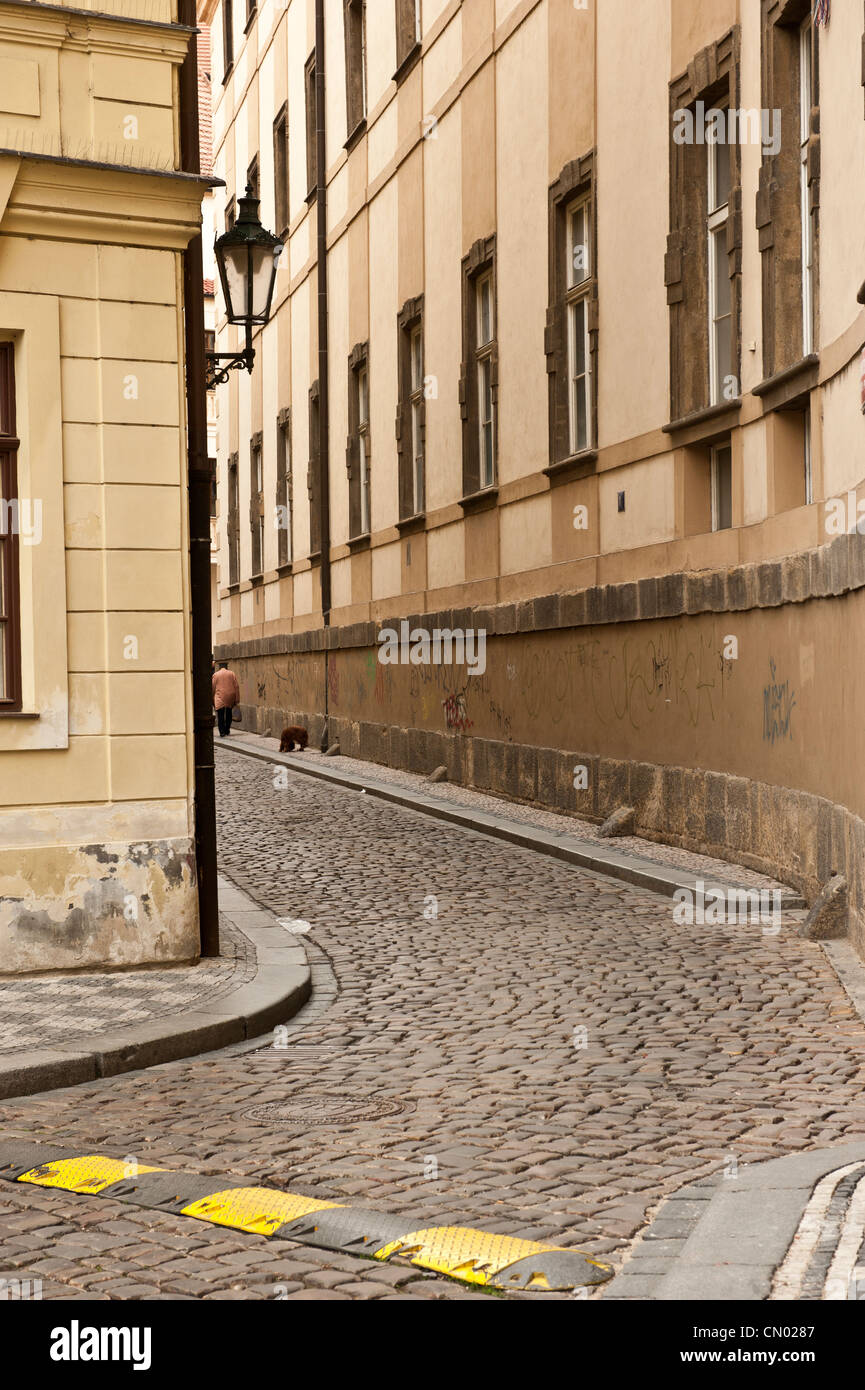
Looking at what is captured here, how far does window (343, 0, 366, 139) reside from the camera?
23.4 m

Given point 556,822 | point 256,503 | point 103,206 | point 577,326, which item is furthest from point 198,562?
point 256,503

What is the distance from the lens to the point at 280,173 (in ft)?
95.0

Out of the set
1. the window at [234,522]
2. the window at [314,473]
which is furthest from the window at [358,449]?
the window at [234,522]

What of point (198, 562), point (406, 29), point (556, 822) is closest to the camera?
point (198, 562)

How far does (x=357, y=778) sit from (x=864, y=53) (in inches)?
484

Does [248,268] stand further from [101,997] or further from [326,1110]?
[326,1110]

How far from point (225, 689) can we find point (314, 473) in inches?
219

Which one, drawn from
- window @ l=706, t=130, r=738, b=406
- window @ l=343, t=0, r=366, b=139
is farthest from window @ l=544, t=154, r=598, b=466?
window @ l=343, t=0, r=366, b=139

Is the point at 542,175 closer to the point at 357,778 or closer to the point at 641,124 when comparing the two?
the point at 641,124

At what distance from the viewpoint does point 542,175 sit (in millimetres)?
15977

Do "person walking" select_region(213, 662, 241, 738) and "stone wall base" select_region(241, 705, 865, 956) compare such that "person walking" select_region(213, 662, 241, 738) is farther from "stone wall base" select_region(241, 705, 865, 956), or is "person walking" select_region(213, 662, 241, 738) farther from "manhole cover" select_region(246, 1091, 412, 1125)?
"manhole cover" select_region(246, 1091, 412, 1125)

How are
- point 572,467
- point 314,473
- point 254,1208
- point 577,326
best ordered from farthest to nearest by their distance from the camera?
point 314,473, point 577,326, point 572,467, point 254,1208

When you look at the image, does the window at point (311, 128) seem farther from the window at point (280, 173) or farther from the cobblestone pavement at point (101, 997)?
the cobblestone pavement at point (101, 997)

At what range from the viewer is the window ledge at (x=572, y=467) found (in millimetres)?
14758
